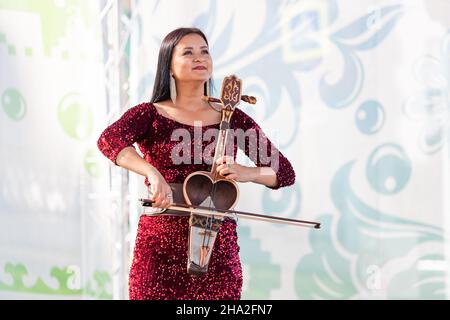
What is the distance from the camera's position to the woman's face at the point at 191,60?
7.51 feet

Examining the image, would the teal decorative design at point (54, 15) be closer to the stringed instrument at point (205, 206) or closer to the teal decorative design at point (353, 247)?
the teal decorative design at point (353, 247)

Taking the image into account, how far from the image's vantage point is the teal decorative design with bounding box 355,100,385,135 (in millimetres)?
3713

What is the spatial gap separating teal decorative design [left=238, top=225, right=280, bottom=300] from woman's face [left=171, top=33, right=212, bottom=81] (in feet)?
5.70

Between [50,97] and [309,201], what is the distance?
4.75 ft

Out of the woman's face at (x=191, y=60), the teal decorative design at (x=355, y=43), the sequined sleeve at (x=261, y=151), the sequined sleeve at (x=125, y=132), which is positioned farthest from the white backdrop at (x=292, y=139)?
the sequined sleeve at (x=125, y=132)

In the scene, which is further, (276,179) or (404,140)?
(404,140)

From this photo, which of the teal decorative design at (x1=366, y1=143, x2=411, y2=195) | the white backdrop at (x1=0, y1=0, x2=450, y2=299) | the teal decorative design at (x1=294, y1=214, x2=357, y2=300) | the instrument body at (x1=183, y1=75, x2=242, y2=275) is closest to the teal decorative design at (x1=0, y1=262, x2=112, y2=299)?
the white backdrop at (x1=0, y1=0, x2=450, y2=299)

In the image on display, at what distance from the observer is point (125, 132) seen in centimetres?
223

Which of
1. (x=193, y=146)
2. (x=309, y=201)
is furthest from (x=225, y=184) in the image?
(x=309, y=201)

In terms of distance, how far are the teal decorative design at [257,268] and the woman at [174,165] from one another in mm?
1624

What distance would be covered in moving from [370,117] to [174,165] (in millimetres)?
1712

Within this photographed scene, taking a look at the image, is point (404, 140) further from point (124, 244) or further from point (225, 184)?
point (225, 184)

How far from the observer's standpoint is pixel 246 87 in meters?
3.95

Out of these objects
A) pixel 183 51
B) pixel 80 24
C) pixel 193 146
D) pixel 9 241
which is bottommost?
pixel 9 241
